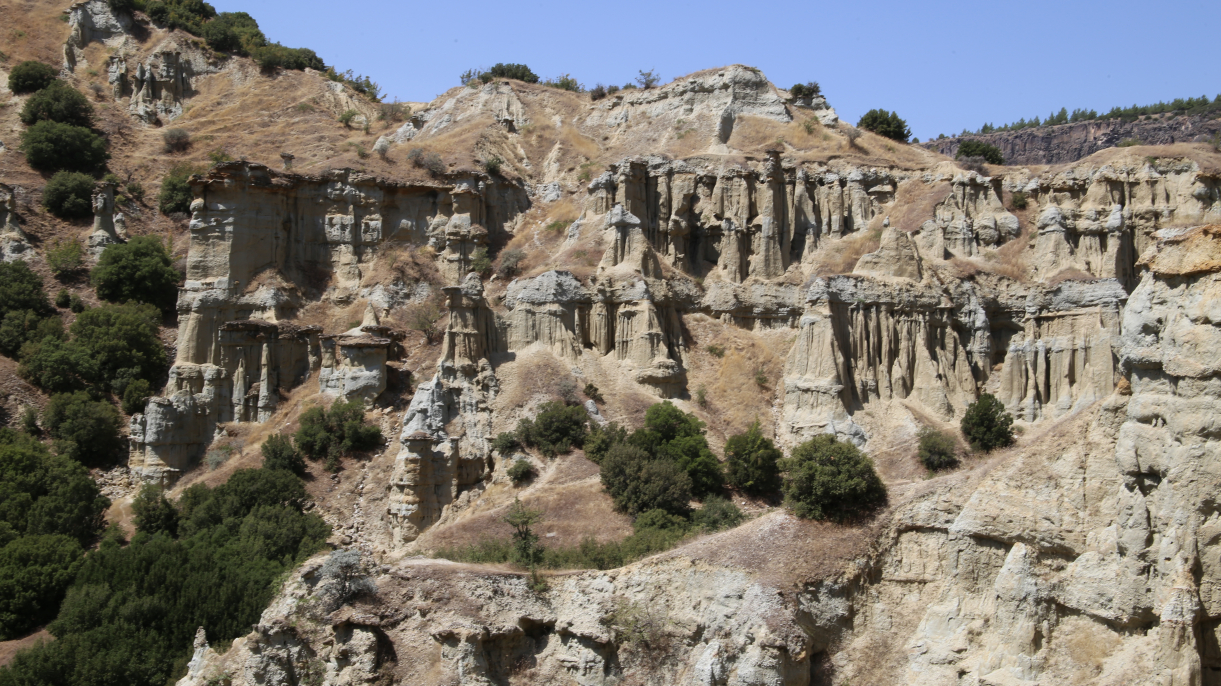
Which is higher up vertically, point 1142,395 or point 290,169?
point 290,169

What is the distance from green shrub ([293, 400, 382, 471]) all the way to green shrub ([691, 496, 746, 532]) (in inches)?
567

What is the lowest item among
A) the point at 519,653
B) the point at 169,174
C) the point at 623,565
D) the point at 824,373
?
the point at 519,653

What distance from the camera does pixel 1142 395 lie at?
66.4 feet

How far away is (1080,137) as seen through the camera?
11062 cm

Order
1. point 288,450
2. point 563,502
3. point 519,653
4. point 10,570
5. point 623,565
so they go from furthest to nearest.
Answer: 1. point 288,450
2. point 563,502
3. point 10,570
4. point 623,565
5. point 519,653

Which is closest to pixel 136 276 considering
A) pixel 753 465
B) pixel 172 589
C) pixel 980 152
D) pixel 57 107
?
pixel 57 107

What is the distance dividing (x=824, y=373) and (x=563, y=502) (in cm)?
1282

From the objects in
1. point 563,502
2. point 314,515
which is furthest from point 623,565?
point 314,515

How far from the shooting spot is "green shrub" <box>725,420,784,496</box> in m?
36.3

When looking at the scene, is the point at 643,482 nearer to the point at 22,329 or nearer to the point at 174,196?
Answer: the point at 22,329

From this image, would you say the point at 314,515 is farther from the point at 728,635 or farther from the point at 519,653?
the point at 728,635

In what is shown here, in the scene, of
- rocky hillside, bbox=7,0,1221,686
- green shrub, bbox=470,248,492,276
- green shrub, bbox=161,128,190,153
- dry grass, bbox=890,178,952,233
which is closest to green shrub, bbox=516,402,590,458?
rocky hillside, bbox=7,0,1221,686

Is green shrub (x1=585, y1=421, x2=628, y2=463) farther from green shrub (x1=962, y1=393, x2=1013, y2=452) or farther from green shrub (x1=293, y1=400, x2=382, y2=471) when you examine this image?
green shrub (x1=962, y1=393, x2=1013, y2=452)

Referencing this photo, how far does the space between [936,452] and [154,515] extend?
1141 inches
